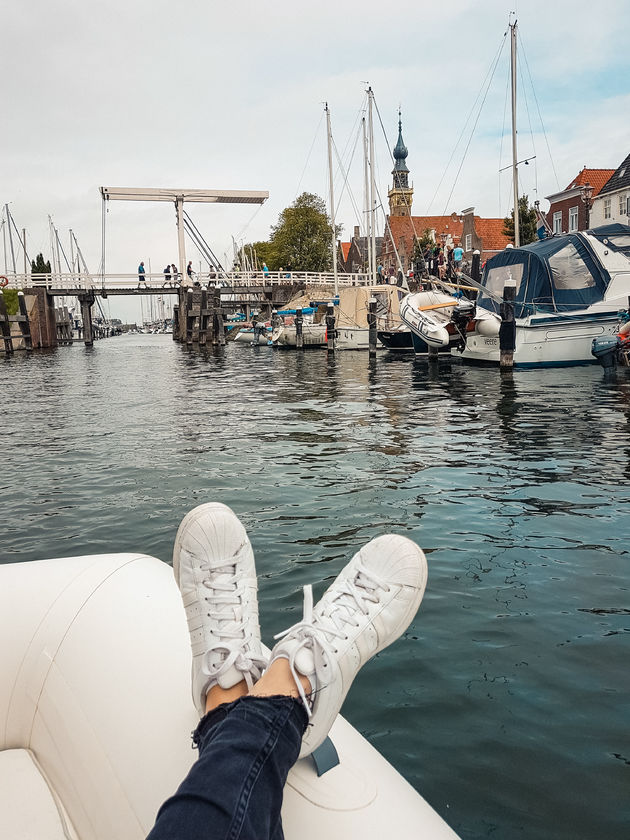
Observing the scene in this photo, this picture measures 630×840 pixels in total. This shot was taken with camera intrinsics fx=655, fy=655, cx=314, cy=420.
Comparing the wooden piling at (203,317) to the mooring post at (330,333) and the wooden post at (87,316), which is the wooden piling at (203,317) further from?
the mooring post at (330,333)

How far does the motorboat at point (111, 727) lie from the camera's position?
1450 mm

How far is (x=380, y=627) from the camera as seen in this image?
201 cm

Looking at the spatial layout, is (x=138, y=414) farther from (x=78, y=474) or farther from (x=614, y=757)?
(x=614, y=757)

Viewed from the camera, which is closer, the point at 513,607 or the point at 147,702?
the point at 147,702

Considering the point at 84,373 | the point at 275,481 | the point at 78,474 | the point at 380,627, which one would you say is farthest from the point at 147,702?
the point at 84,373

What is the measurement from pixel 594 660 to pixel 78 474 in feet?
18.0

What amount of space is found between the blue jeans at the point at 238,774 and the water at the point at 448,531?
3.03 feet

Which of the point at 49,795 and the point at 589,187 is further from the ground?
the point at 589,187

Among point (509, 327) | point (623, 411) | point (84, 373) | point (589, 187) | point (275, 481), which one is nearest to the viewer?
point (275, 481)

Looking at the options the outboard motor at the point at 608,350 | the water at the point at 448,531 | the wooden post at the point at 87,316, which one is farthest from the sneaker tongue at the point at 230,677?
the wooden post at the point at 87,316

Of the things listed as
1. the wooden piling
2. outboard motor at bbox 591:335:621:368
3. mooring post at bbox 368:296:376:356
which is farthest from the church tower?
outboard motor at bbox 591:335:621:368

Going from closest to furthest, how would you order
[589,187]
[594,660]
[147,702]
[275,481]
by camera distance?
[147,702]
[594,660]
[275,481]
[589,187]

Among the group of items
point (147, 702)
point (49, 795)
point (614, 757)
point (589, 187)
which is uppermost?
point (589, 187)

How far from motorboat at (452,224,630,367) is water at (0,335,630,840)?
458 cm
